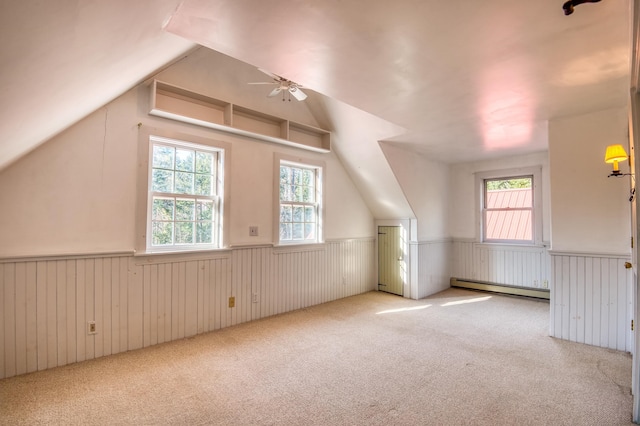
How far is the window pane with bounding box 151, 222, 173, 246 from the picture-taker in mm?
3303

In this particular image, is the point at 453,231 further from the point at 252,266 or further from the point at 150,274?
the point at 150,274

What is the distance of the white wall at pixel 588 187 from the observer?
10.2 ft

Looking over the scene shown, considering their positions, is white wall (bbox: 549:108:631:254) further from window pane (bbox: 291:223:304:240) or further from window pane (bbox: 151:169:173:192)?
window pane (bbox: 151:169:173:192)

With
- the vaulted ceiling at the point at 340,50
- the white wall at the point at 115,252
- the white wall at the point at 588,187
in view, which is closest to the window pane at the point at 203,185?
the white wall at the point at 115,252

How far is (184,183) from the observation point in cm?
351

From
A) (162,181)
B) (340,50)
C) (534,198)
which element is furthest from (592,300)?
(162,181)

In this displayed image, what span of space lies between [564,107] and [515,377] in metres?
2.62

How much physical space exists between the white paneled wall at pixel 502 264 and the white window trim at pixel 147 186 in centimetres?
447

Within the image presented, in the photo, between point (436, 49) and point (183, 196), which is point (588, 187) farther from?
point (183, 196)

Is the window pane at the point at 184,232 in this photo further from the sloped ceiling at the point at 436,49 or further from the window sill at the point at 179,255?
the sloped ceiling at the point at 436,49

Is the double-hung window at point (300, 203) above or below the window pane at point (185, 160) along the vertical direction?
below

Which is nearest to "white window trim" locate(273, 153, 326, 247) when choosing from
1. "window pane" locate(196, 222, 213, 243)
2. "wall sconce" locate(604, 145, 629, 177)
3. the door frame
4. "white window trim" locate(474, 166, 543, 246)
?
"window pane" locate(196, 222, 213, 243)

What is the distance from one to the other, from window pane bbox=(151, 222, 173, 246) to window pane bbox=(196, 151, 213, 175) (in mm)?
722

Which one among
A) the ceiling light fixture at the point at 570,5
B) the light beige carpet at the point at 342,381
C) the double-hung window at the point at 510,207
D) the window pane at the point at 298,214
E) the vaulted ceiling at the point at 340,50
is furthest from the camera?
the double-hung window at the point at 510,207
